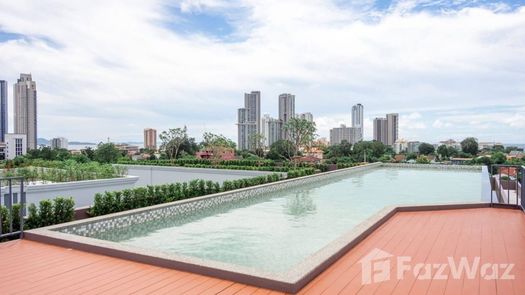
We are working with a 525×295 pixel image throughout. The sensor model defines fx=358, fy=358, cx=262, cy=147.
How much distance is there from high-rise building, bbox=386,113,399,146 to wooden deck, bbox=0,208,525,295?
4474cm

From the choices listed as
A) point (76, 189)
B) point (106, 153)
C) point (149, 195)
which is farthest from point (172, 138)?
point (149, 195)

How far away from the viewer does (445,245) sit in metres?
3.67

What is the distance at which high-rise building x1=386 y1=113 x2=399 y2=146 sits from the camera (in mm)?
46875

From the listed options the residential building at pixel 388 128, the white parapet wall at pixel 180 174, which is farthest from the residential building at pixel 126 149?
the residential building at pixel 388 128

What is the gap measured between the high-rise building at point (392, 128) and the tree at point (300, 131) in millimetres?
31530

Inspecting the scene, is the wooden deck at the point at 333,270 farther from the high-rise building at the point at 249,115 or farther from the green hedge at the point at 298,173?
the high-rise building at the point at 249,115

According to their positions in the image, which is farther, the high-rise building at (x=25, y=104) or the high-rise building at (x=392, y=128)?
the high-rise building at (x=392, y=128)

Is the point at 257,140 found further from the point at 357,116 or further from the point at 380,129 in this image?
the point at 357,116

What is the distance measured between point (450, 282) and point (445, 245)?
3.62 feet

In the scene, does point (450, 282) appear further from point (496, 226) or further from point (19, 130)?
point (19, 130)

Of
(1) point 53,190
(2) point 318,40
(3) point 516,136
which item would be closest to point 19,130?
(1) point 53,190

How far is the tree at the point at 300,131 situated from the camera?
18422 millimetres

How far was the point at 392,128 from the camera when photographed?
154 feet

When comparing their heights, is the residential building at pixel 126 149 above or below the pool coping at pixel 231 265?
above
